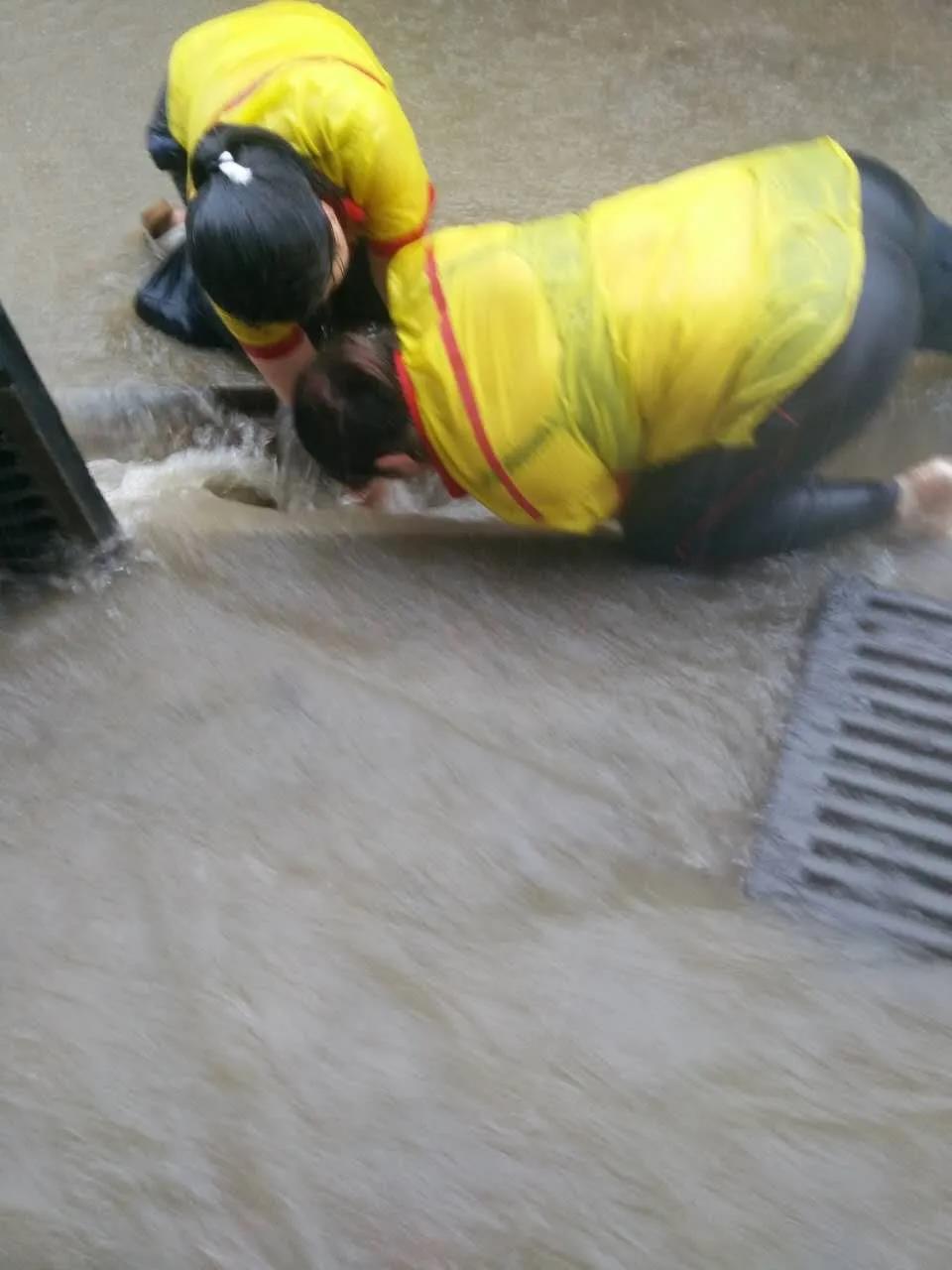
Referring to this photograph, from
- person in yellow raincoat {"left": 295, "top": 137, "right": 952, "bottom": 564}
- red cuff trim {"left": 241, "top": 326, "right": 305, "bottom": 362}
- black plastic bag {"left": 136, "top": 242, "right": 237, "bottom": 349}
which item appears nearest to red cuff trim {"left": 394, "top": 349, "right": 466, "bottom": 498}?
person in yellow raincoat {"left": 295, "top": 137, "right": 952, "bottom": 564}

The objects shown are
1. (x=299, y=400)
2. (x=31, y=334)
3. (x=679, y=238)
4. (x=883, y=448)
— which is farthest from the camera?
(x=31, y=334)

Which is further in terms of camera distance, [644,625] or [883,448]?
[883,448]

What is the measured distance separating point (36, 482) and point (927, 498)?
1.20m

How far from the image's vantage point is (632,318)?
1278 mm

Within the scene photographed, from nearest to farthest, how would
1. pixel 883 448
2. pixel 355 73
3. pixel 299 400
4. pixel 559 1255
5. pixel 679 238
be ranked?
pixel 559 1255
pixel 679 238
pixel 299 400
pixel 355 73
pixel 883 448

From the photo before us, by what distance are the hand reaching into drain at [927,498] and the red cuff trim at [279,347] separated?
0.87 meters

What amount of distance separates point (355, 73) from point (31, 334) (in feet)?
2.70

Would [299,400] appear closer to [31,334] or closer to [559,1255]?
[31,334]

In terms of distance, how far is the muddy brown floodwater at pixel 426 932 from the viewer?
1160 millimetres

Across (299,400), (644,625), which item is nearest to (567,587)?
(644,625)

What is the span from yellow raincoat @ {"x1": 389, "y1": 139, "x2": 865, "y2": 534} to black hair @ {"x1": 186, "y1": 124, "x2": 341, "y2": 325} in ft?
0.43

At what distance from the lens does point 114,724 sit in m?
1.45

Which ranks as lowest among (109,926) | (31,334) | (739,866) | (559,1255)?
(559,1255)

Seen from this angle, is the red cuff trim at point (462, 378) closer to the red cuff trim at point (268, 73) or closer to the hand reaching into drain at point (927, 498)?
the red cuff trim at point (268, 73)
